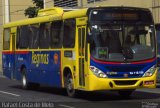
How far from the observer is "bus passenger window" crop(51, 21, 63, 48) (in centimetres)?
2000

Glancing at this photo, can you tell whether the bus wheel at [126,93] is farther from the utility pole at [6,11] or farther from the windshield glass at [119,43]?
the utility pole at [6,11]

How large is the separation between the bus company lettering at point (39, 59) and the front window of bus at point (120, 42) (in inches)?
163

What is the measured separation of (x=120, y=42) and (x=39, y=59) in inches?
215

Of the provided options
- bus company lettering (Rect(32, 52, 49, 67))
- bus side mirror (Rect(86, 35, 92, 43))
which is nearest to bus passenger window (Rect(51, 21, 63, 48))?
bus company lettering (Rect(32, 52, 49, 67))

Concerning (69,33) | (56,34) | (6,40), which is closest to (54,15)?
(56,34)

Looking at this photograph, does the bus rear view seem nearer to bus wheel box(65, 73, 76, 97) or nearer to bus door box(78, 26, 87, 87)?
bus door box(78, 26, 87, 87)

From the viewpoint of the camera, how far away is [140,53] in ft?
58.3

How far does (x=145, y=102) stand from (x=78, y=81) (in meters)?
2.60

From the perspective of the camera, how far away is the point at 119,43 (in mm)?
17594

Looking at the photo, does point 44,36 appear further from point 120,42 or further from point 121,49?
point 121,49

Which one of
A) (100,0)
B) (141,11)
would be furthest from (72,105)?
(100,0)

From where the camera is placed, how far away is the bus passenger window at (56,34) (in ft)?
65.6

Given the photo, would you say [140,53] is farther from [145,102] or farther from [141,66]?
[145,102]

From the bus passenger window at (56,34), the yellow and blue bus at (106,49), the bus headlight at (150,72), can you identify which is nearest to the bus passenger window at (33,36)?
the bus passenger window at (56,34)
